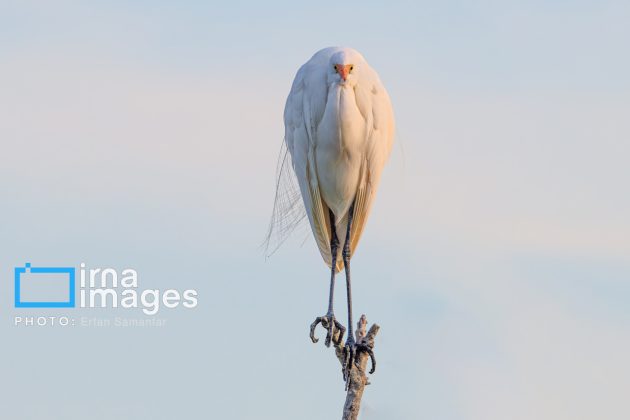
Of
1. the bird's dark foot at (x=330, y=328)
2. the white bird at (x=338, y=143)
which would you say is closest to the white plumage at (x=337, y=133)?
the white bird at (x=338, y=143)

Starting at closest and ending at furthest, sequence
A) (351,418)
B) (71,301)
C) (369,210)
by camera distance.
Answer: (351,418)
(369,210)
(71,301)

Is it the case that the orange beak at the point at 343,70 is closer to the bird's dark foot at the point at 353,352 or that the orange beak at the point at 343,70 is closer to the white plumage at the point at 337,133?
the white plumage at the point at 337,133

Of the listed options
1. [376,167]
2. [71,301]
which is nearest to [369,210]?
[376,167]

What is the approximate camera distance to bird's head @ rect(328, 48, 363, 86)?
32.1 feet

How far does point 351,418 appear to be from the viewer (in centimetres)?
971

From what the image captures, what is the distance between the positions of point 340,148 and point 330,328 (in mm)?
1368

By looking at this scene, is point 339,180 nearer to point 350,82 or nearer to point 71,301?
point 350,82

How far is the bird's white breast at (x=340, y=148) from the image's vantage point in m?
9.81

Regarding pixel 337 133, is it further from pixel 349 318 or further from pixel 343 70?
pixel 349 318

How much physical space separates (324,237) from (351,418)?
5.23 ft

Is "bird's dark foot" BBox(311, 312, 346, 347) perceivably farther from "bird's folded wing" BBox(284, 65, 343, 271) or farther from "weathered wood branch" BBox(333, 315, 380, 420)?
"bird's folded wing" BBox(284, 65, 343, 271)

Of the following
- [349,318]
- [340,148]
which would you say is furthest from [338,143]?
[349,318]

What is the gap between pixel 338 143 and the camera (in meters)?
9.97

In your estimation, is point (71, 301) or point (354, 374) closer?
point (354, 374)
